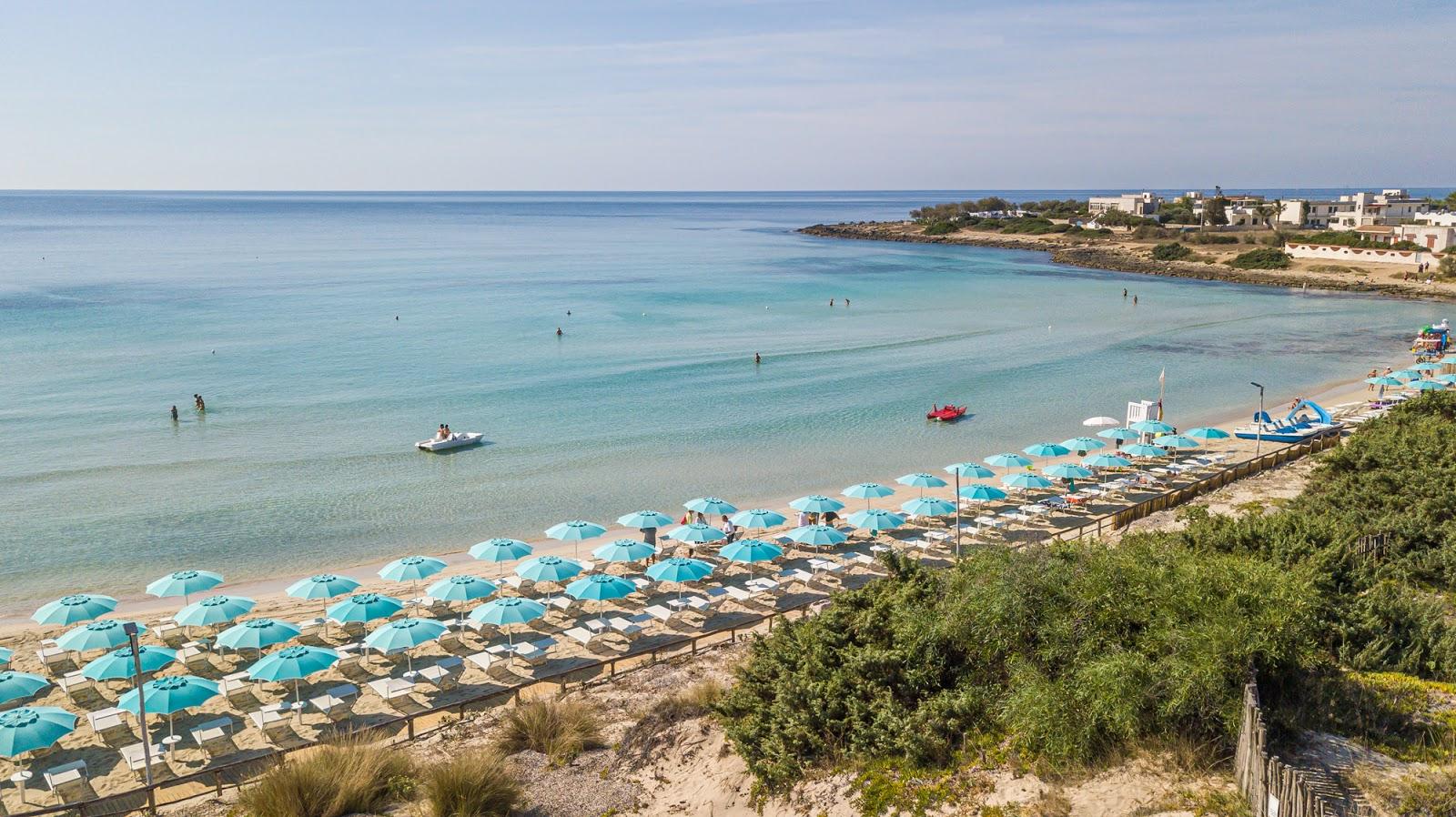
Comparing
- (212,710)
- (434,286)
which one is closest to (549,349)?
(434,286)

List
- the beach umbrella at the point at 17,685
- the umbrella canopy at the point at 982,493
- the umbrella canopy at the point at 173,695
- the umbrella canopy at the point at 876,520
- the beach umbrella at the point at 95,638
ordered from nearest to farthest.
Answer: the umbrella canopy at the point at 173,695 → the beach umbrella at the point at 17,685 → the beach umbrella at the point at 95,638 → the umbrella canopy at the point at 876,520 → the umbrella canopy at the point at 982,493

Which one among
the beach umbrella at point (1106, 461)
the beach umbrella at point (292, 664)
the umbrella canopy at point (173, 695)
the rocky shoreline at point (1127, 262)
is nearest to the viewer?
the umbrella canopy at point (173, 695)

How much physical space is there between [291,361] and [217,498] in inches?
947

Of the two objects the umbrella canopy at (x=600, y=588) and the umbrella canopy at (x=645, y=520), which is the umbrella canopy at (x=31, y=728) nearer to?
the umbrella canopy at (x=600, y=588)

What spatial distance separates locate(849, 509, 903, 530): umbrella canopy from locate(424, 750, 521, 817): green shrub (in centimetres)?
1398

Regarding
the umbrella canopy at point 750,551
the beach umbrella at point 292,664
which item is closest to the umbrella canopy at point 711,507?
the umbrella canopy at point 750,551

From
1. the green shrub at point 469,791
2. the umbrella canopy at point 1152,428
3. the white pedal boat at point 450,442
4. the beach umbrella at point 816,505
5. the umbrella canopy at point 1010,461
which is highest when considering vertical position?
the green shrub at point 469,791

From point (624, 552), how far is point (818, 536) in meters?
4.55

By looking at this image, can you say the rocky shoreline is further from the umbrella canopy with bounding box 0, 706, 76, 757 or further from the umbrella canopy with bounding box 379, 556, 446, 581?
the umbrella canopy with bounding box 0, 706, 76, 757

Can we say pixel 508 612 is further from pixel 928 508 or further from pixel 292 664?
pixel 928 508

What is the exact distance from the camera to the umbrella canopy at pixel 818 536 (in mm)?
22172

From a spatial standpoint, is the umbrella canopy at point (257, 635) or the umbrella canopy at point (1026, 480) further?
the umbrella canopy at point (1026, 480)

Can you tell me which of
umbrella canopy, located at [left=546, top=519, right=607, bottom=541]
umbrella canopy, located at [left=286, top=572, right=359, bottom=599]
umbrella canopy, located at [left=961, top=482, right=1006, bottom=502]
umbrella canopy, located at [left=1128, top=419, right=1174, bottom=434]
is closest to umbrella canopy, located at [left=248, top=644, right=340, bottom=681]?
umbrella canopy, located at [left=286, top=572, right=359, bottom=599]

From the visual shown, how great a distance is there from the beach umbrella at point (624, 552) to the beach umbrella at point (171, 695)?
323 inches
